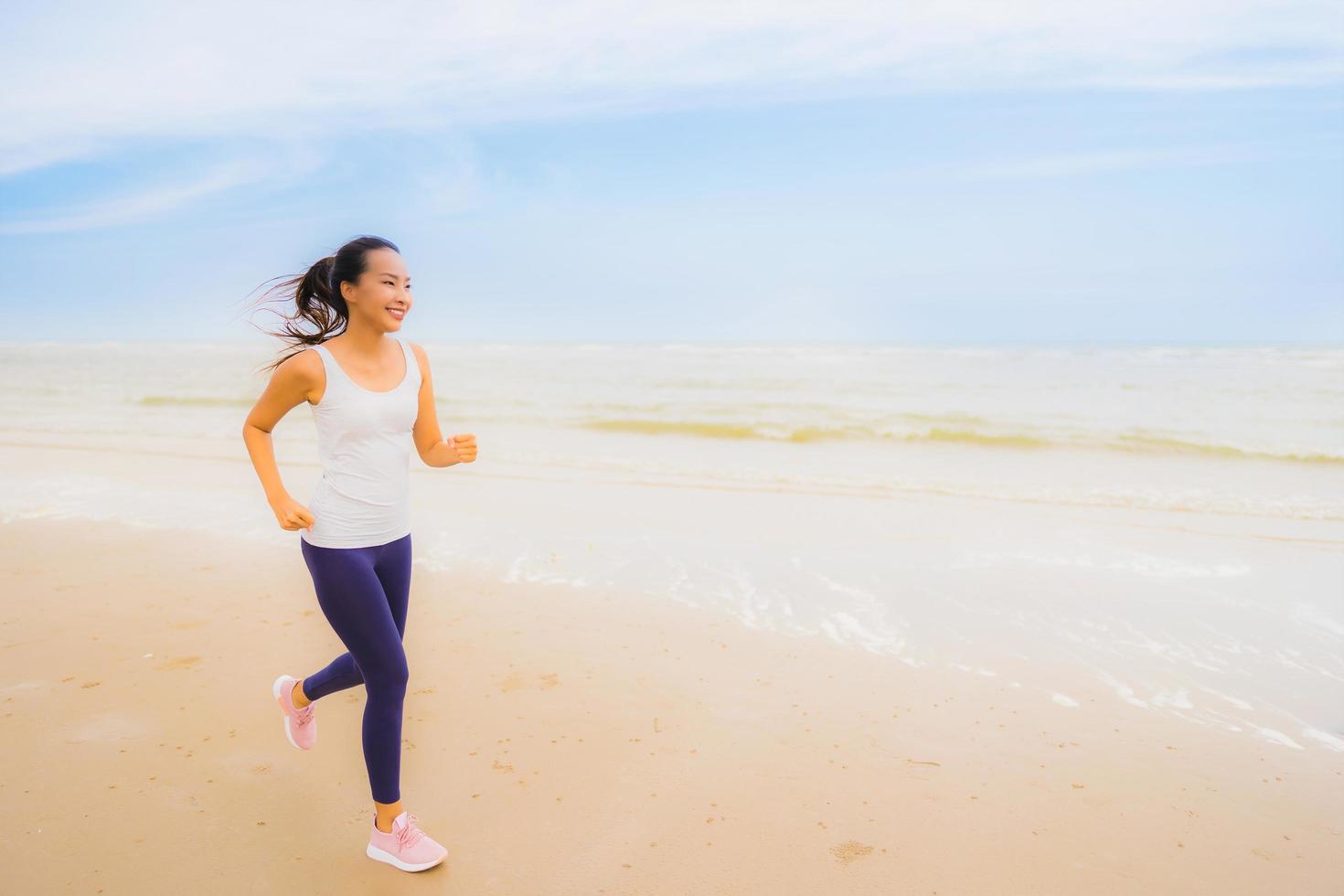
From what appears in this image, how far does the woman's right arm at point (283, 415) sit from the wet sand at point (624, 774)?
1.24 m

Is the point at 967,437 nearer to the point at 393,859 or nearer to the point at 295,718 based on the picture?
the point at 295,718

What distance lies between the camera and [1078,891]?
273 centimetres

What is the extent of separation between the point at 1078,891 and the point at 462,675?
2.92 meters

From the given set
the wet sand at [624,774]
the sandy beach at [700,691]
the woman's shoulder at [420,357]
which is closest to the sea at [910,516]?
the sandy beach at [700,691]

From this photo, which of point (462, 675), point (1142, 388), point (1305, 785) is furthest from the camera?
point (1142, 388)

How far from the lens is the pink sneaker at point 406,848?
2.73 metres

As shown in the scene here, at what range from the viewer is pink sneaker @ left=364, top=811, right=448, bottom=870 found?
8.95 ft

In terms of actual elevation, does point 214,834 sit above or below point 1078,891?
above

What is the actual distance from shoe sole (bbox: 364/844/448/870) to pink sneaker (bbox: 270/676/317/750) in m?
0.67

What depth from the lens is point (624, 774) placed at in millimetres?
3387

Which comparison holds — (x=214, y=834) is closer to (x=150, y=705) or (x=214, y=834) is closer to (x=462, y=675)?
(x=150, y=705)

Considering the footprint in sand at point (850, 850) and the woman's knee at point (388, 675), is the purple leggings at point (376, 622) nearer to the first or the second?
the woman's knee at point (388, 675)

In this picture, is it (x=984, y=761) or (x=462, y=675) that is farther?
(x=462, y=675)

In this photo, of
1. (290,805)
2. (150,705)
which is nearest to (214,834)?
(290,805)
